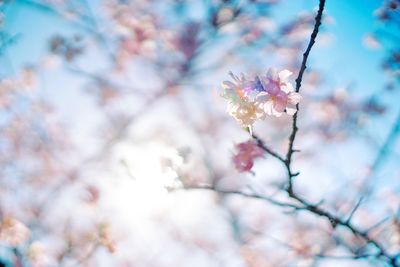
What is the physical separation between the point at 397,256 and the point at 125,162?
259 cm

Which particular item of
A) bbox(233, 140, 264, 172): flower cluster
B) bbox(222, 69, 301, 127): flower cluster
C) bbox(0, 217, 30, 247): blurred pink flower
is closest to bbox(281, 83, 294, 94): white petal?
bbox(222, 69, 301, 127): flower cluster

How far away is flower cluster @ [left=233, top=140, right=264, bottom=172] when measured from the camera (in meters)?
3.02

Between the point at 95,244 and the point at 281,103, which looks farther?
the point at 95,244

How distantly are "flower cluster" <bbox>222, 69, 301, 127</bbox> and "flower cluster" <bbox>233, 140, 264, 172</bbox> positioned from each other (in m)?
0.79

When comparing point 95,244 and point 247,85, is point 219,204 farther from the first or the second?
point 247,85

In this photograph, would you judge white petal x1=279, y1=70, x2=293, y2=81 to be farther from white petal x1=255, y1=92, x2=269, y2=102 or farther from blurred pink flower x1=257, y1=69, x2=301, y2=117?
white petal x1=255, y1=92, x2=269, y2=102

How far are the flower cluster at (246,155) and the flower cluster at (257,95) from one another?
2.59 ft

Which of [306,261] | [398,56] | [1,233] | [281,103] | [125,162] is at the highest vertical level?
[398,56]

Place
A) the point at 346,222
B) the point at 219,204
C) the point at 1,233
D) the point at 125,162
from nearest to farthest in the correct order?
the point at 346,222 < the point at 125,162 < the point at 1,233 < the point at 219,204

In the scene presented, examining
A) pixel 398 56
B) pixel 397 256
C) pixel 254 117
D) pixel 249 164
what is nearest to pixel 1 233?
pixel 249 164

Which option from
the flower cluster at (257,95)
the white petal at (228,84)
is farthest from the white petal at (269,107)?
the white petal at (228,84)

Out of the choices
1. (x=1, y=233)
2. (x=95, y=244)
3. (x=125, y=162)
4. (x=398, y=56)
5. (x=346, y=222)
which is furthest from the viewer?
(x=398, y=56)

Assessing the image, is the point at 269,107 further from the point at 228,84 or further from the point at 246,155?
the point at 246,155

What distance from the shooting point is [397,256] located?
3029 millimetres
